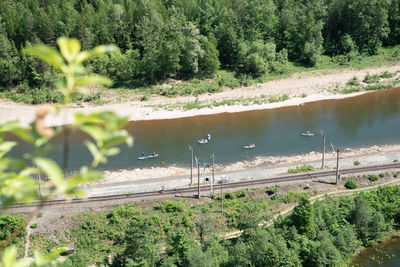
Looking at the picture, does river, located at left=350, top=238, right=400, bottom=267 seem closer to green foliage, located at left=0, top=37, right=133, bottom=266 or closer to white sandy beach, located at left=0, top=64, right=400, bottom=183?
white sandy beach, located at left=0, top=64, right=400, bottom=183

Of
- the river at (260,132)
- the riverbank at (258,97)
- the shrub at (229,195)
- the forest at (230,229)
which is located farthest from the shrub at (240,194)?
the riverbank at (258,97)

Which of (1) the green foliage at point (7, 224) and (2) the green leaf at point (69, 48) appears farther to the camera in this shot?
(1) the green foliage at point (7, 224)

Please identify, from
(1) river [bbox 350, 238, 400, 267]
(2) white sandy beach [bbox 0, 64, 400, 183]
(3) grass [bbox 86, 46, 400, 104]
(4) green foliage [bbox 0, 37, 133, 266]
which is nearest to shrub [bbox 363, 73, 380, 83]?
(3) grass [bbox 86, 46, 400, 104]

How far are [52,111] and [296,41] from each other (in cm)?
8220

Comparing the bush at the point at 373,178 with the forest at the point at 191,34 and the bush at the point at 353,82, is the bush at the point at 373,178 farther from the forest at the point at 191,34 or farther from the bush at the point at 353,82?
the forest at the point at 191,34

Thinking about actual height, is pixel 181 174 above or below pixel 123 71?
below

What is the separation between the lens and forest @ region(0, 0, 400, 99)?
70625 millimetres

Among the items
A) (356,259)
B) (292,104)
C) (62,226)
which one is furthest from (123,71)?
(356,259)

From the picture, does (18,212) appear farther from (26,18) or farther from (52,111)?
(26,18)

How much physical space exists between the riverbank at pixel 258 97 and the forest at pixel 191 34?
4.32 m

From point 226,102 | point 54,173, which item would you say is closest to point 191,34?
point 226,102

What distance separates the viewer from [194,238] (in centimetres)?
3612

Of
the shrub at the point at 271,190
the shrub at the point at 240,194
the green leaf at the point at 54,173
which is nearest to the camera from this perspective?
the green leaf at the point at 54,173

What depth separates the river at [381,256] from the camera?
3516 centimetres
